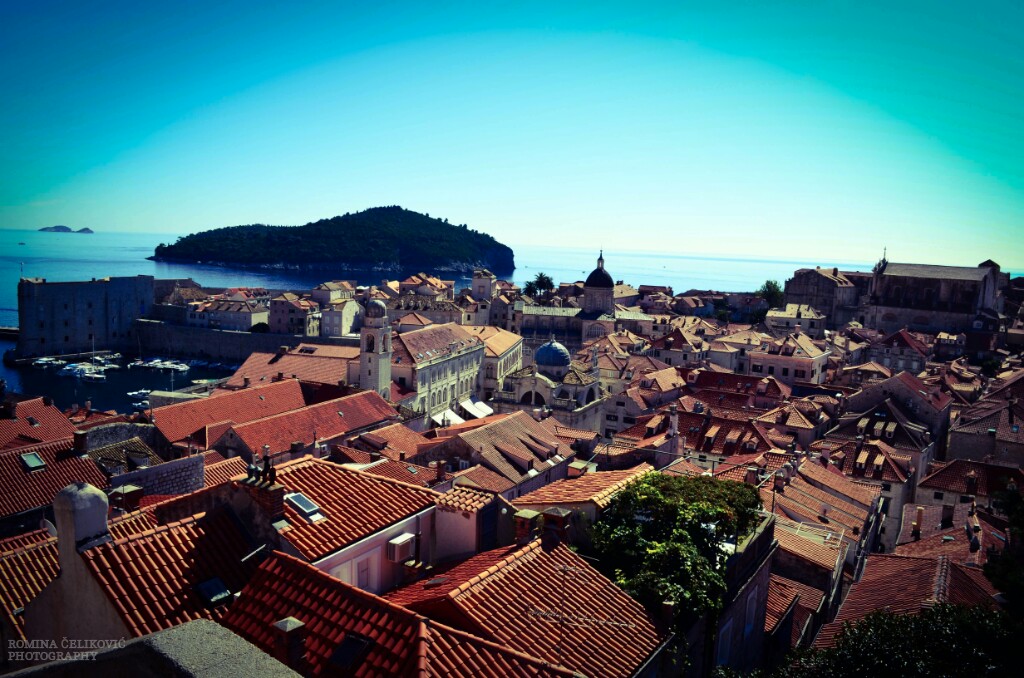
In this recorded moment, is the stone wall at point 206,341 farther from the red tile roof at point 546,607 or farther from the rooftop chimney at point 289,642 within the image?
the rooftop chimney at point 289,642

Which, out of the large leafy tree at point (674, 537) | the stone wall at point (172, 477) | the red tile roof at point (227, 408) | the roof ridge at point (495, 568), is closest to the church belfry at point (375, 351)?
the red tile roof at point (227, 408)

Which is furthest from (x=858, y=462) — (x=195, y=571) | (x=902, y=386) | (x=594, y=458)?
(x=195, y=571)

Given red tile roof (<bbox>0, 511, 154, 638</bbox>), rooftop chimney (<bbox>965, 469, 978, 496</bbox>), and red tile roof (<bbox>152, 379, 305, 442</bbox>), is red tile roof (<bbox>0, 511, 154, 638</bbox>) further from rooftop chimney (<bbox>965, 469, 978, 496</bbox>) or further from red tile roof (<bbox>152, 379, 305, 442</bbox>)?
rooftop chimney (<bbox>965, 469, 978, 496</bbox>)

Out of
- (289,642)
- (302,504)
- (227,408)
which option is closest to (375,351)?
(227,408)

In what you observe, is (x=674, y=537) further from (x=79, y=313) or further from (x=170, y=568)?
(x=79, y=313)

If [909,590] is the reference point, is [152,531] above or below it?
above

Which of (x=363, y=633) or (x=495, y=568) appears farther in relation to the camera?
(x=495, y=568)
